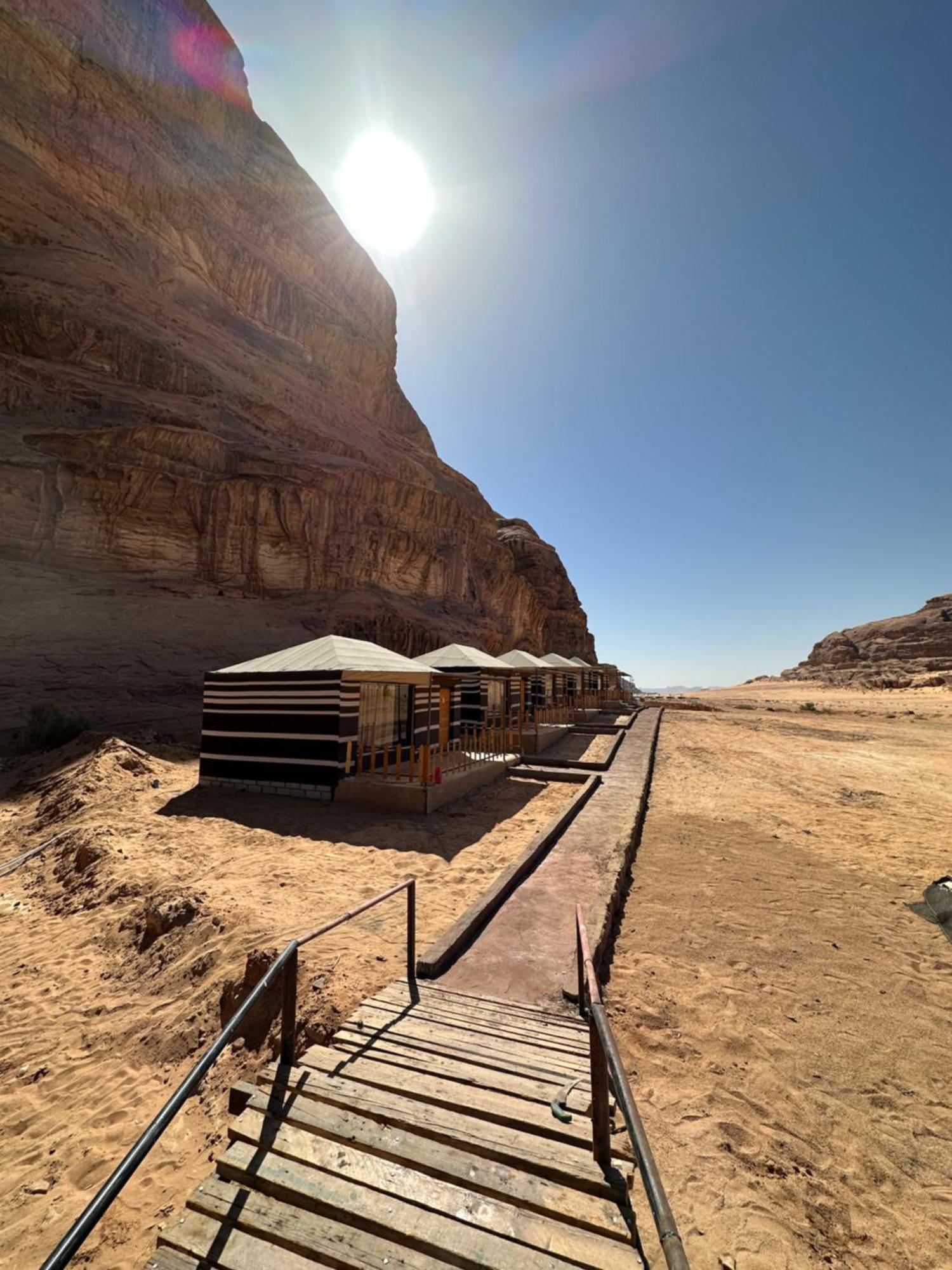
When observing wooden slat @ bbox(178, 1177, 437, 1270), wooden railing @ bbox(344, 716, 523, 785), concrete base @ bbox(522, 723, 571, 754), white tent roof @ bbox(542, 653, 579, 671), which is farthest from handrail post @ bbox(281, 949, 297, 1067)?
white tent roof @ bbox(542, 653, 579, 671)

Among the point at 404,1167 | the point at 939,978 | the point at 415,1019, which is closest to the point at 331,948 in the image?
the point at 415,1019

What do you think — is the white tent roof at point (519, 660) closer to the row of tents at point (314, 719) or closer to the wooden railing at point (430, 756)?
the wooden railing at point (430, 756)

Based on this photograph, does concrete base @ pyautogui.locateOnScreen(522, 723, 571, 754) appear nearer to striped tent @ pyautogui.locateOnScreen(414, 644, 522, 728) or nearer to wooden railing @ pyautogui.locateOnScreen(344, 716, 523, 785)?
wooden railing @ pyautogui.locateOnScreen(344, 716, 523, 785)

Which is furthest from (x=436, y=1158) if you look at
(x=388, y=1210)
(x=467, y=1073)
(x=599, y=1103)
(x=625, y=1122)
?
(x=625, y=1122)

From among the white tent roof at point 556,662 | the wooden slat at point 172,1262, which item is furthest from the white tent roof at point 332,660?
the white tent roof at point 556,662

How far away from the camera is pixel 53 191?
115 ft

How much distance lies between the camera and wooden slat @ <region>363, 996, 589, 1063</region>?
372cm

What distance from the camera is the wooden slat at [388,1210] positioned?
2.18 meters

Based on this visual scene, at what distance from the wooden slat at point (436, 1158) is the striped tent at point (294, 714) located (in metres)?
8.69

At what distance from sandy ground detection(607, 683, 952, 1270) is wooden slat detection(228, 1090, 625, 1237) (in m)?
0.50

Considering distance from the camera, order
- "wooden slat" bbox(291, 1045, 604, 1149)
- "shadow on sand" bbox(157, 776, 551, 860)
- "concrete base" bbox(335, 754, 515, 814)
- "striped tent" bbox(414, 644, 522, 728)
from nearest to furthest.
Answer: "wooden slat" bbox(291, 1045, 604, 1149)
"shadow on sand" bbox(157, 776, 551, 860)
"concrete base" bbox(335, 754, 515, 814)
"striped tent" bbox(414, 644, 522, 728)

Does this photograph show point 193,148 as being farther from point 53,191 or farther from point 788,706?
point 788,706

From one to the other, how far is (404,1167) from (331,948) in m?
3.20

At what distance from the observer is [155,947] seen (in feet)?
20.2
